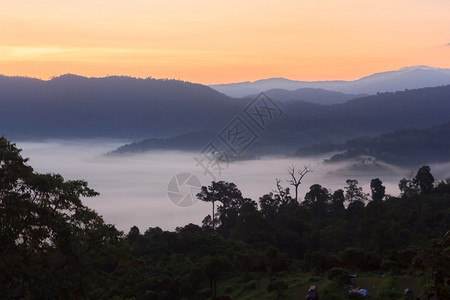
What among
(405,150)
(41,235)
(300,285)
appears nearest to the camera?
(41,235)

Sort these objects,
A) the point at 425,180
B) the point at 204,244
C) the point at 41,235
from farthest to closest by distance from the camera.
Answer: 1. the point at 425,180
2. the point at 204,244
3. the point at 41,235

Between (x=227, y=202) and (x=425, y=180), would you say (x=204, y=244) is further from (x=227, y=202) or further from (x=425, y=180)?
(x=425, y=180)

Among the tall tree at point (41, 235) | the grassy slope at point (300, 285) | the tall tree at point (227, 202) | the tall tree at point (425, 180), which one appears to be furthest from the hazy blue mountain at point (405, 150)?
the tall tree at point (41, 235)

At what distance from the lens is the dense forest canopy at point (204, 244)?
29.0 ft

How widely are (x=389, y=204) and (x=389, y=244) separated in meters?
17.3

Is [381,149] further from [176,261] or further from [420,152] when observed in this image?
[176,261]

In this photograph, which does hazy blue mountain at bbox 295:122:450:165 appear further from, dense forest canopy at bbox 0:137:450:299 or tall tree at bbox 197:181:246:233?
tall tree at bbox 197:181:246:233

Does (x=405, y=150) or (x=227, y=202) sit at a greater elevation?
(x=405, y=150)

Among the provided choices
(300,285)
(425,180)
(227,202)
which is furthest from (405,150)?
(300,285)

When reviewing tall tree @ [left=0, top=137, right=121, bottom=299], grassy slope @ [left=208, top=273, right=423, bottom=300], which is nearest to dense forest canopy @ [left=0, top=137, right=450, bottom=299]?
tall tree @ [left=0, top=137, right=121, bottom=299]

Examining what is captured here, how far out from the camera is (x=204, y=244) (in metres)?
34.8

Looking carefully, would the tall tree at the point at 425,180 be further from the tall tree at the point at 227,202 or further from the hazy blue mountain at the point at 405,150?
the hazy blue mountain at the point at 405,150

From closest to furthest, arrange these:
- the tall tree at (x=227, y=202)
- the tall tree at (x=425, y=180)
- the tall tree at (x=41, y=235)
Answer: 1. the tall tree at (x=41, y=235)
2. the tall tree at (x=227, y=202)
3. the tall tree at (x=425, y=180)

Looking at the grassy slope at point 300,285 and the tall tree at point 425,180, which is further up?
the tall tree at point 425,180
